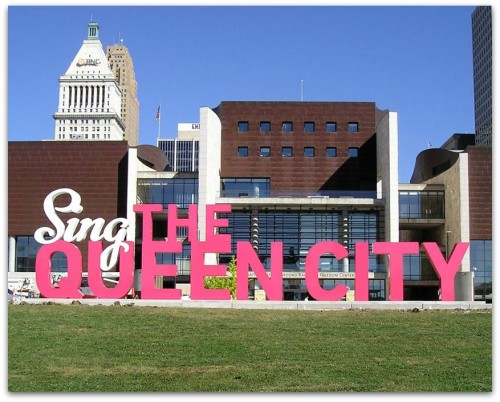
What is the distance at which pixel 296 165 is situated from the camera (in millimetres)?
74188

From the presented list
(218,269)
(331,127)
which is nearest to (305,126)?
(331,127)

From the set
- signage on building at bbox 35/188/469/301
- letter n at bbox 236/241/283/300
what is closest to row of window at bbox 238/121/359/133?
signage on building at bbox 35/188/469/301

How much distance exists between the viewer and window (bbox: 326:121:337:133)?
7469 centimetres

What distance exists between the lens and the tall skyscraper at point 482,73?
165 metres

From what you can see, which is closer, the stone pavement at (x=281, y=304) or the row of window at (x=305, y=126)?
the stone pavement at (x=281, y=304)

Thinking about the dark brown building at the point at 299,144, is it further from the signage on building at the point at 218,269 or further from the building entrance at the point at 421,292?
the signage on building at the point at 218,269

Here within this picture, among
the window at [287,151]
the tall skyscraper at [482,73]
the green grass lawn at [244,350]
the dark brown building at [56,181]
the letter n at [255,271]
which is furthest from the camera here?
the tall skyscraper at [482,73]

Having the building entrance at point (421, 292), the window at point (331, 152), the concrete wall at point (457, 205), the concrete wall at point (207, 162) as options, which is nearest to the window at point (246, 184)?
the concrete wall at point (207, 162)

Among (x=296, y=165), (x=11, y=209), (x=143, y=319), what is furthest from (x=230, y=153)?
(x=143, y=319)

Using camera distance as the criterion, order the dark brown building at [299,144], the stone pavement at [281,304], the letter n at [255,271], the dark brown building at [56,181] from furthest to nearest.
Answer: the dark brown building at [299,144], the dark brown building at [56,181], the letter n at [255,271], the stone pavement at [281,304]

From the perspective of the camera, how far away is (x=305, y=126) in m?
74.6

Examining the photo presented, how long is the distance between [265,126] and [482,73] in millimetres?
116269

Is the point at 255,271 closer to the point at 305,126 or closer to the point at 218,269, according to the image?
the point at 218,269

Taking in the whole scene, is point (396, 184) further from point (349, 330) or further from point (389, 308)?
point (349, 330)
